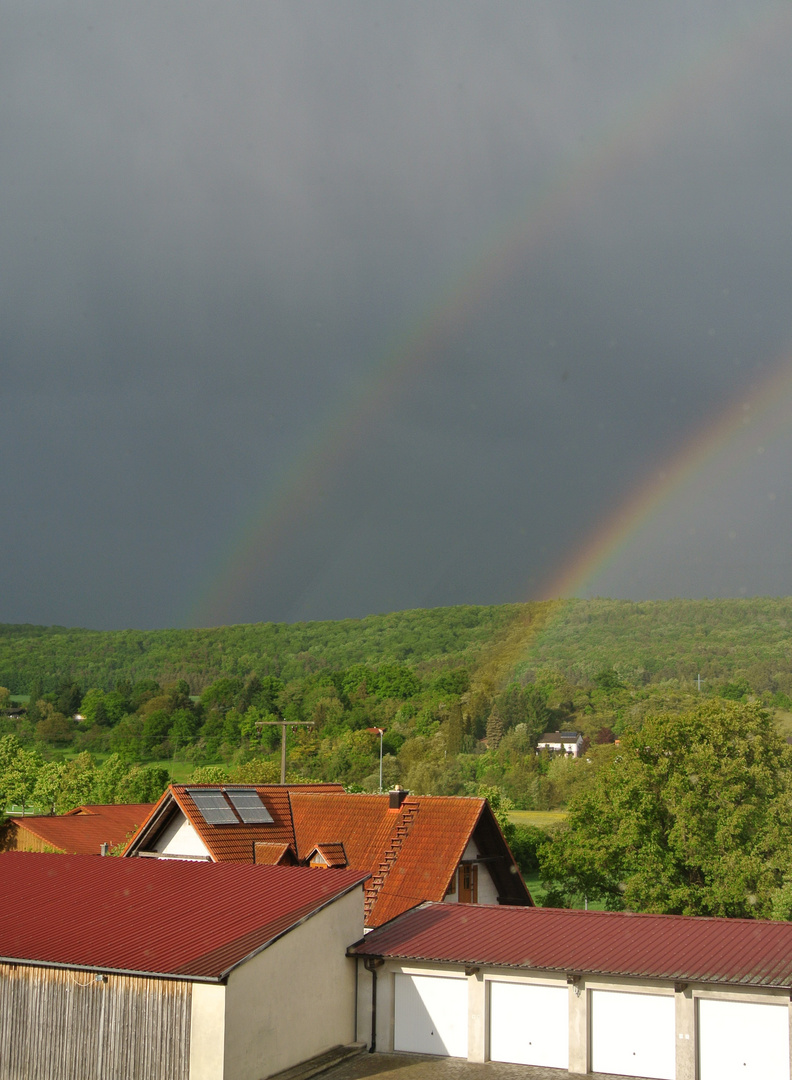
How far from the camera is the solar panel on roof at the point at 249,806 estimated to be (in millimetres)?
35344

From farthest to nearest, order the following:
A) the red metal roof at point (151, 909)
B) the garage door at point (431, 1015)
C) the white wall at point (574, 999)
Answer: the garage door at point (431, 1015)
the white wall at point (574, 999)
the red metal roof at point (151, 909)

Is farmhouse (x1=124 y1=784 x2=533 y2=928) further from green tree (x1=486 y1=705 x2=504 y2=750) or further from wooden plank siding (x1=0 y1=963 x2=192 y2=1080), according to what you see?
green tree (x1=486 y1=705 x2=504 y2=750)

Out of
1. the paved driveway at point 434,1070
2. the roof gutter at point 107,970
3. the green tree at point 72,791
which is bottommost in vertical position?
the paved driveway at point 434,1070

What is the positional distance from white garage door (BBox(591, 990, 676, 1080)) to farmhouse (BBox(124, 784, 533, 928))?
8.66 m

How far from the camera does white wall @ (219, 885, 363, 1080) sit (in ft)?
66.8

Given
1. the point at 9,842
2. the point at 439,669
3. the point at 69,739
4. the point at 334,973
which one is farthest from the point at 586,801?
the point at 439,669

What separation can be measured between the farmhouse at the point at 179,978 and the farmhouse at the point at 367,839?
21.6 ft

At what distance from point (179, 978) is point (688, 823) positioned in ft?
79.9

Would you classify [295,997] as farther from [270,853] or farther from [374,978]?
[270,853]

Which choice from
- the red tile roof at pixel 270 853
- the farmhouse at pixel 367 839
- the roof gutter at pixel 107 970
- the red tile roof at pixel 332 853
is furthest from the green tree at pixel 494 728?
the roof gutter at pixel 107 970

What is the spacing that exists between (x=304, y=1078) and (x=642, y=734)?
23.6 m

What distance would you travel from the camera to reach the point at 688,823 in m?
39.4

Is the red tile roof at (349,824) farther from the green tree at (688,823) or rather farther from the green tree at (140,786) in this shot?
the green tree at (140,786)

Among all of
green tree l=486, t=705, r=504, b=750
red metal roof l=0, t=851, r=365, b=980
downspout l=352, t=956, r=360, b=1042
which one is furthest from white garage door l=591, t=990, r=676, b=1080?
green tree l=486, t=705, r=504, b=750
